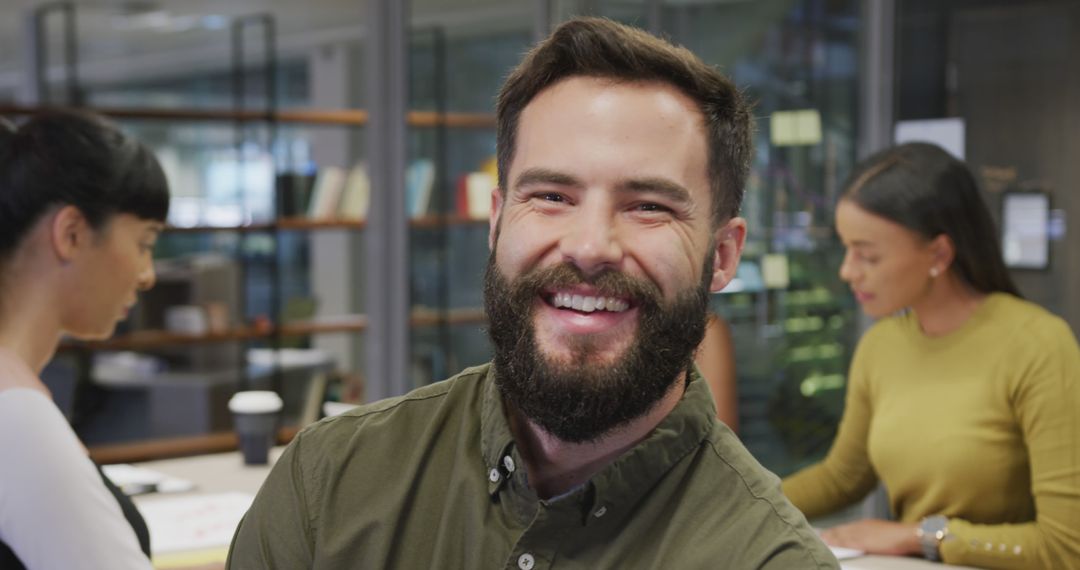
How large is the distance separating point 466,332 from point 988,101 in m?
2.40

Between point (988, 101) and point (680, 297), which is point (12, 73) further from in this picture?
point (680, 297)

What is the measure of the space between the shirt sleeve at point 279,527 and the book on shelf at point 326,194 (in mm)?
4923

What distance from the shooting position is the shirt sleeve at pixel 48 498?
5.56ft

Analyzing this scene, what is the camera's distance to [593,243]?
1272 mm

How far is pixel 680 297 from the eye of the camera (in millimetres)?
1317

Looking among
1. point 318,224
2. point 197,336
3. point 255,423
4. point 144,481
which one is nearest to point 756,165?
point 255,423

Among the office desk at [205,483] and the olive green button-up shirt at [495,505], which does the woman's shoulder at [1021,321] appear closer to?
the olive green button-up shirt at [495,505]

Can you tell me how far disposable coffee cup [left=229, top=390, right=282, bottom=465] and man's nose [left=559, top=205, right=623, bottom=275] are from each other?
195 cm

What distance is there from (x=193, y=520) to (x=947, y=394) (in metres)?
1.54

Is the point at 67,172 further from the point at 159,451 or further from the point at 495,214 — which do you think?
the point at 159,451

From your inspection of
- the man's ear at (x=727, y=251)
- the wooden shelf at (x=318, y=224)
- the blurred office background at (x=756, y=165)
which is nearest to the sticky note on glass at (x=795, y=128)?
the blurred office background at (x=756, y=165)

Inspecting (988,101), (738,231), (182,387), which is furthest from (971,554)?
(182,387)

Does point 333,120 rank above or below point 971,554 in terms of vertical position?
above

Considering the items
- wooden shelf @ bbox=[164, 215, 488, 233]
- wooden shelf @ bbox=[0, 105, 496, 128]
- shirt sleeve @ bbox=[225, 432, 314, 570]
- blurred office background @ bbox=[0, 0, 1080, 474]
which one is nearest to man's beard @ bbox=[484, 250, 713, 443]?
shirt sleeve @ bbox=[225, 432, 314, 570]
